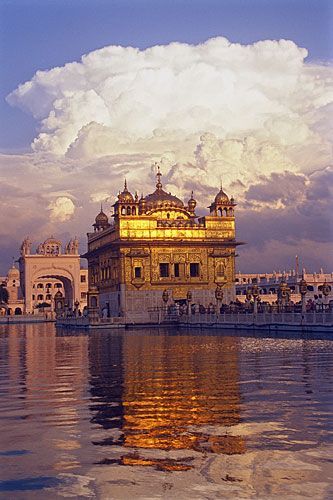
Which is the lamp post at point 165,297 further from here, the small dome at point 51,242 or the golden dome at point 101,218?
the small dome at point 51,242

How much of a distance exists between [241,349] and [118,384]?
31.4ft

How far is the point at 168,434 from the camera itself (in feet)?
24.7

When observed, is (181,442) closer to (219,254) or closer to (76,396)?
(76,396)

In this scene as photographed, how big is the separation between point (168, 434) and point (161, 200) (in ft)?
187

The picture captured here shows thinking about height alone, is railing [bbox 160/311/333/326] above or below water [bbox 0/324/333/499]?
above

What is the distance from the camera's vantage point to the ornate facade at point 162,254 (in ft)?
196

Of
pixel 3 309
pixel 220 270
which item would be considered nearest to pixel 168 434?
pixel 220 270

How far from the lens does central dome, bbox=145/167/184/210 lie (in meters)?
63.3

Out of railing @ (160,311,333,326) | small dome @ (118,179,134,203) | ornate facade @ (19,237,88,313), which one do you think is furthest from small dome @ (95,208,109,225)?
ornate facade @ (19,237,88,313)

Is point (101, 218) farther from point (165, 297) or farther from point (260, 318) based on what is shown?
point (260, 318)

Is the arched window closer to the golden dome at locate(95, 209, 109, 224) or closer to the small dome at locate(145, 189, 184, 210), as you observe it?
the small dome at locate(145, 189, 184, 210)

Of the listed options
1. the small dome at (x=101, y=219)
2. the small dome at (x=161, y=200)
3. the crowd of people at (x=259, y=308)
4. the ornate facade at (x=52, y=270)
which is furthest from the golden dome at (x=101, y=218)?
the ornate facade at (x=52, y=270)

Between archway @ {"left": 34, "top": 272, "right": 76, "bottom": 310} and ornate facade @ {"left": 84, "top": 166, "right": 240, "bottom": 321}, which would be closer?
ornate facade @ {"left": 84, "top": 166, "right": 240, "bottom": 321}

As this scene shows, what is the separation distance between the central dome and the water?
48979mm
